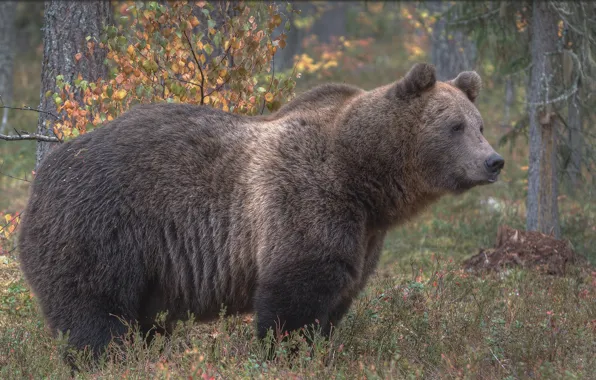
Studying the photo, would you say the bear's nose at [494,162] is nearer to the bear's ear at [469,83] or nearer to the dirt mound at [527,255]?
the bear's ear at [469,83]

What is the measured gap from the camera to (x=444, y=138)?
19.2 ft

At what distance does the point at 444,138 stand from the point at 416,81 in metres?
0.48

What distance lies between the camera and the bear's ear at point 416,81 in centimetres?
580

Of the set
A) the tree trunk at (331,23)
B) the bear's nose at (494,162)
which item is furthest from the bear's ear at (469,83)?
the tree trunk at (331,23)

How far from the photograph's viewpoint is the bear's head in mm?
5789

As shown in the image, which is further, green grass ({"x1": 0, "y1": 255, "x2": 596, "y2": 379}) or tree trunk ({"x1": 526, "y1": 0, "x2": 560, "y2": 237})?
tree trunk ({"x1": 526, "y1": 0, "x2": 560, "y2": 237})

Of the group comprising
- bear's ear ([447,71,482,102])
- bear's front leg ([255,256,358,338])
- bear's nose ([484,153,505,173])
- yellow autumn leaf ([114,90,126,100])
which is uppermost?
bear's ear ([447,71,482,102])

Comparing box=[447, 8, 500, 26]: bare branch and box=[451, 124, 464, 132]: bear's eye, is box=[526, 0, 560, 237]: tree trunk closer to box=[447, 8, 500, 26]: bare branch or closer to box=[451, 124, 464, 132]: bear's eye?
box=[447, 8, 500, 26]: bare branch

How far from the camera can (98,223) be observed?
565 cm

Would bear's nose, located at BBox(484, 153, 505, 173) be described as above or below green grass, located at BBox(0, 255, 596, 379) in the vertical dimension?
above

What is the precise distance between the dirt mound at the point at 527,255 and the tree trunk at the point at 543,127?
0.64 m

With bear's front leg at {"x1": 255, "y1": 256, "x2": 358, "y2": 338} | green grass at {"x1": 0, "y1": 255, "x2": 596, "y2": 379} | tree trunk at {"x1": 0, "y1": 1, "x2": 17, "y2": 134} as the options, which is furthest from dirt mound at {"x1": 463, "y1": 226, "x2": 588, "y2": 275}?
tree trunk at {"x1": 0, "y1": 1, "x2": 17, "y2": 134}

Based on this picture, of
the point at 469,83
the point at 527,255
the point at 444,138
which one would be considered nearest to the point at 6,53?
the point at 527,255

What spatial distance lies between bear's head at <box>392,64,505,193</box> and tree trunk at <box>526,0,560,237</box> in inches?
161
